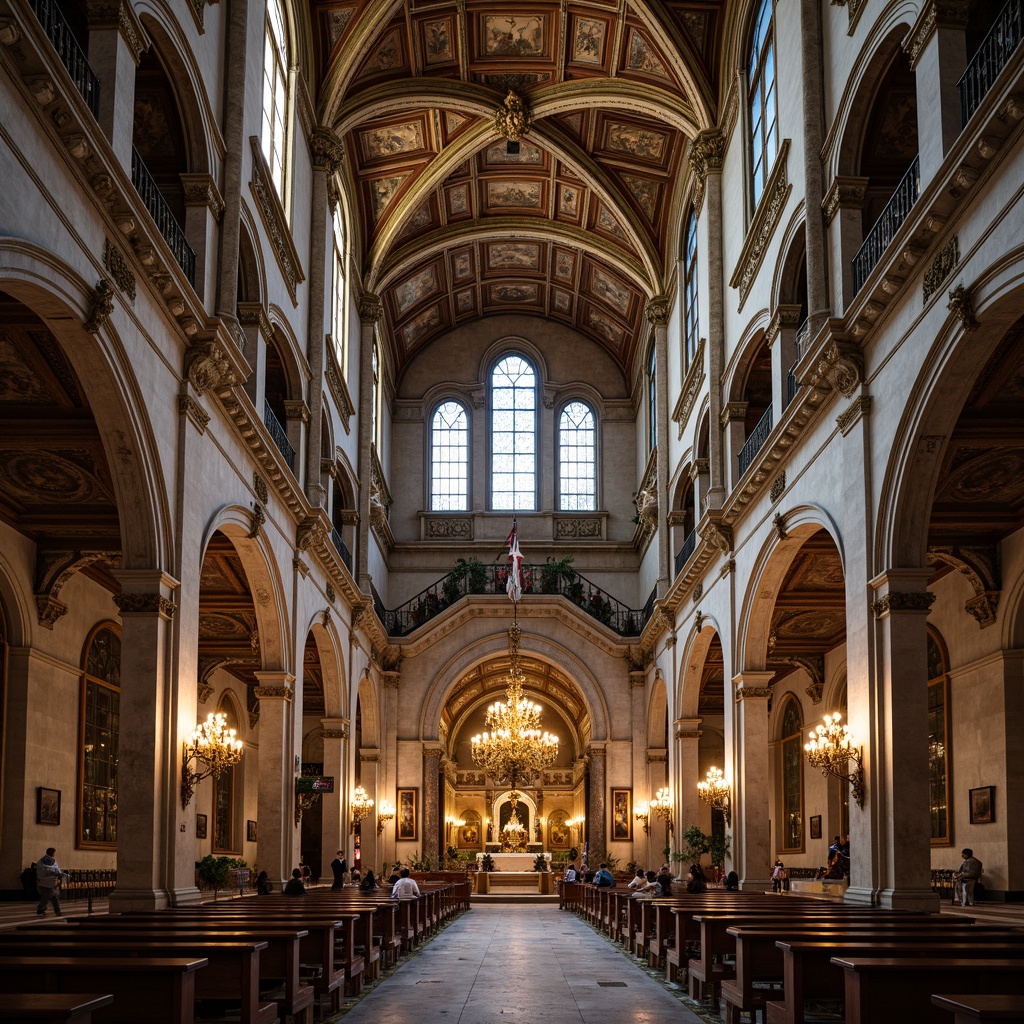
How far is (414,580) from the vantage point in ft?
140

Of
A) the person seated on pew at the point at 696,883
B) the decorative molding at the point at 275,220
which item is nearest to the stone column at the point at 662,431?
the person seated on pew at the point at 696,883

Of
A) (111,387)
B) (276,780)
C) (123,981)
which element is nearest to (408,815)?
(276,780)

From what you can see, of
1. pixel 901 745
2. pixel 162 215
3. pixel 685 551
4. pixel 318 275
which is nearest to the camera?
pixel 901 745

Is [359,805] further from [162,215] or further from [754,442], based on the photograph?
[162,215]

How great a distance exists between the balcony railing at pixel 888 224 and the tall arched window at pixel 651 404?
20.6 m

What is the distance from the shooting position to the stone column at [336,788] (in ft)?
95.4

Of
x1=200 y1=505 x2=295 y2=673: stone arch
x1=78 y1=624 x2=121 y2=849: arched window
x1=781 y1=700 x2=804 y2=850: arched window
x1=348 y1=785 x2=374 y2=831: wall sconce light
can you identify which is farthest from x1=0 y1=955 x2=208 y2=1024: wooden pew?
x1=781 y1=700 x2=804 y2=850: arched window

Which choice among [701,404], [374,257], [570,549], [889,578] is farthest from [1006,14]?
[570,549]

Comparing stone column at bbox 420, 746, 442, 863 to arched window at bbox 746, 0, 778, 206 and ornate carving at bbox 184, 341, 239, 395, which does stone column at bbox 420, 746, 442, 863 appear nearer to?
arched window at bbox 746, 0, 778, 206

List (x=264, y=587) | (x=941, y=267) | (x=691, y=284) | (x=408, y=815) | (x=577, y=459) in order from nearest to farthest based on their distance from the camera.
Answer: (x=941, y=267) < (x=264, y=587) < (x=691, y=284) < (x=408, y=815) < (x=577, y=459)

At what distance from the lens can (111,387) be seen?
13289 mm

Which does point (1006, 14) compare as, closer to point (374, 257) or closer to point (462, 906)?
point (374, 257)

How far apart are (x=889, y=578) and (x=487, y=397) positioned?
99.1 ft

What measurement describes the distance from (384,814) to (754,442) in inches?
744
